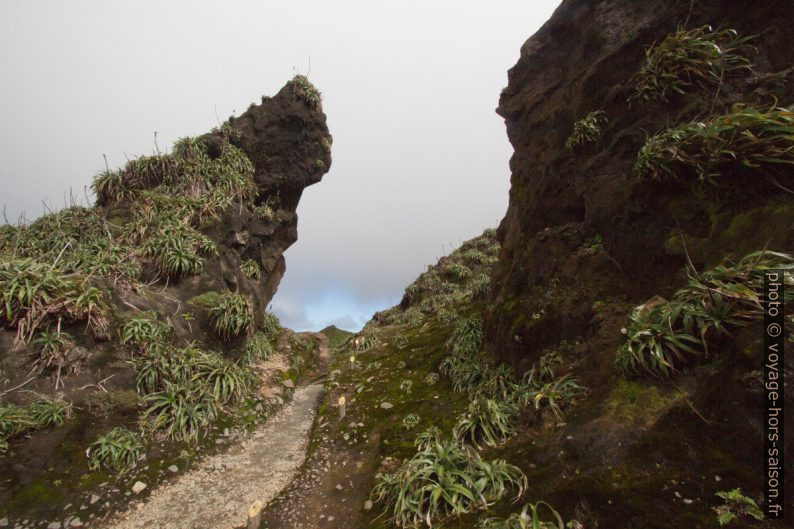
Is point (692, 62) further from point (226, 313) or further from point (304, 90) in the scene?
point (304, 90)

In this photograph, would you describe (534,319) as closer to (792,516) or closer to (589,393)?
(589,393)

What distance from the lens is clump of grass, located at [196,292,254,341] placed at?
9.03 m

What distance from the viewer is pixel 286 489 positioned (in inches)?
214

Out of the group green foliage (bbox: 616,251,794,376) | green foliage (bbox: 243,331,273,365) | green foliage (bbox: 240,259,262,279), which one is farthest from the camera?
green foliage (bbox: 240,259,262,279)

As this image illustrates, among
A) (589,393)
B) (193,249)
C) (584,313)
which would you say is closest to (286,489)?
(589,393)

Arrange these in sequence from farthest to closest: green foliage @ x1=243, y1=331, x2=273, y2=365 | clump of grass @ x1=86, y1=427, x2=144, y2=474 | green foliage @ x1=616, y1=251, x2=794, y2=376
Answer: green foliage @ x1=243, y1=331, x2=273, y2=365, clump of grass @ x1=86, y1=427, x2=144, y2=474, green foliage @ x1=616, y1=251, x2=794, y2=376

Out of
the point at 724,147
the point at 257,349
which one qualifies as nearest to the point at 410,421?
the point at 257,349

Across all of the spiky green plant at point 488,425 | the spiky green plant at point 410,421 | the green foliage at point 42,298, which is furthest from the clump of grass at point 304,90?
the spiky green plant at point 488,425

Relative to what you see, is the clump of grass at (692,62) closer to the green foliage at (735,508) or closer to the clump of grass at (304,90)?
the green foliage at (735,508)

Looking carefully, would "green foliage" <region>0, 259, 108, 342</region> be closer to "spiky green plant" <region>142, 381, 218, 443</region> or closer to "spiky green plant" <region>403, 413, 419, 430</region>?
"spiky green plant" <region>142, 381, 218, 443</region>

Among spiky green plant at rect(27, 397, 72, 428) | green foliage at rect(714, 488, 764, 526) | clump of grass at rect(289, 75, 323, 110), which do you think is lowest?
green foliage at rect(714, 488, 764, 526)

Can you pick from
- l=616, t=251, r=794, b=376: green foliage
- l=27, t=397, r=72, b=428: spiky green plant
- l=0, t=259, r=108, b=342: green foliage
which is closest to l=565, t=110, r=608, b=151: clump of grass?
l=616, t=251, r=794, b=376: green foliage

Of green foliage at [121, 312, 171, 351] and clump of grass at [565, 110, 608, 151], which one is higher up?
clump of grass at [565, 110, 608, 151]

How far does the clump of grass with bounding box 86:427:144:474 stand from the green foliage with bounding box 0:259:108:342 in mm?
2310
